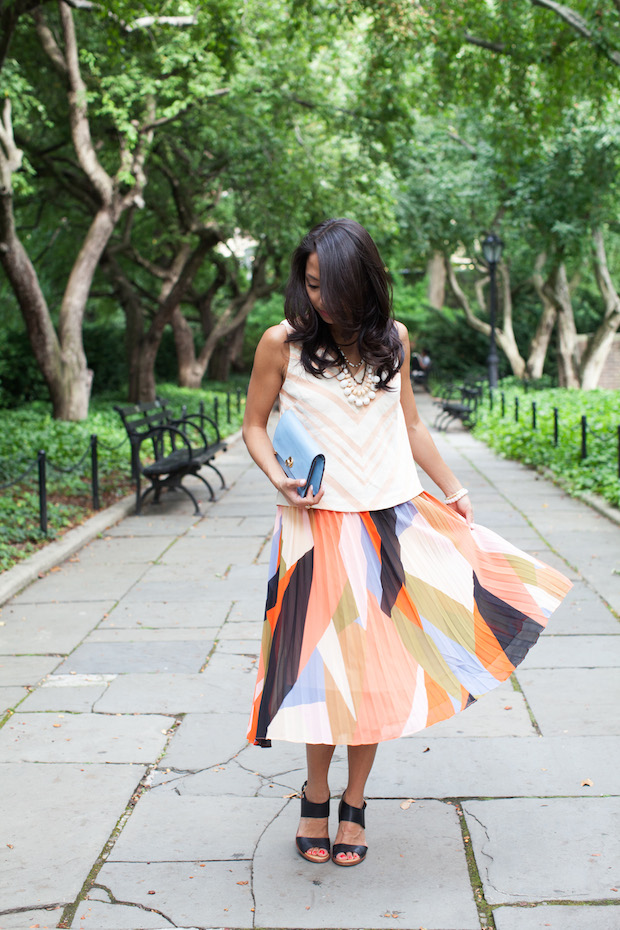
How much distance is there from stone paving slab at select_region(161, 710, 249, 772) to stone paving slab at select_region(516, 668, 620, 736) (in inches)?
49.9

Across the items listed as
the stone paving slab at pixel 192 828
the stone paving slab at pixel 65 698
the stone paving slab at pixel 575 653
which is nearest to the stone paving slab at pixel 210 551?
the stone paving slab at pixel 65 698

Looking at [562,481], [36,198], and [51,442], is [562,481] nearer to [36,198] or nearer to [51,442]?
[51,442]

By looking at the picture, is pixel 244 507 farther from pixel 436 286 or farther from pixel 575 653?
pixel 436 286

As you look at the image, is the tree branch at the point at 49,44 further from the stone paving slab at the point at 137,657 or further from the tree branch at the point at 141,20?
the stone paving slab at the point at 137,657

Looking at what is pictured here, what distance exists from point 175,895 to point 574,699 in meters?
2.17

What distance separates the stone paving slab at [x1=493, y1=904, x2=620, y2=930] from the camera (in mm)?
2463

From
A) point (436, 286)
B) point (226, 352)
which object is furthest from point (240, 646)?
point (436, 286)

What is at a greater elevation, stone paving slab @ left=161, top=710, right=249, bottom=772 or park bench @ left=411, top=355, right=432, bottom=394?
stone paving slab @ left=161, top=710, right=249, bottom=772

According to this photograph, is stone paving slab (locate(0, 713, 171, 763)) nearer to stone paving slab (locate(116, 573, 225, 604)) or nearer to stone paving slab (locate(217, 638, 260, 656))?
stone paving slab (locate(217, 638, 260, 656))

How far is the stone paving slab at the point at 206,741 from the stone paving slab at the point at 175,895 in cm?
72

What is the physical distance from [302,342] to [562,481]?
27.1 feet

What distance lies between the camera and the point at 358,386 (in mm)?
2770

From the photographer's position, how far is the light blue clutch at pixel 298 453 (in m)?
2.65

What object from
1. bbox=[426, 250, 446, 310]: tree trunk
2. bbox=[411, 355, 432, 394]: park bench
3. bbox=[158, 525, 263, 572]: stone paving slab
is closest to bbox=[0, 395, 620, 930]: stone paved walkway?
bbox=[158, 525, 263, 572]: stone paving slab
